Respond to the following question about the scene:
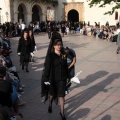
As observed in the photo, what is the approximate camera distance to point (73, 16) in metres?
42.1

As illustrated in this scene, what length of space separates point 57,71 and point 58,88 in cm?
37

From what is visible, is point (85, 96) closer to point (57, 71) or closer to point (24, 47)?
point (57, 71)

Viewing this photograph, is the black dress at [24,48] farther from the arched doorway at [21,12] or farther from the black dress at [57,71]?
the arched doorway at [21,12]

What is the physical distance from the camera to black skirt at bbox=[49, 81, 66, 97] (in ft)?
18.4

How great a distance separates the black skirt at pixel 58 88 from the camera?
5598mm

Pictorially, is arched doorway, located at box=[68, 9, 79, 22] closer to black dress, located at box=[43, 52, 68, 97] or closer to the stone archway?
the stone archway

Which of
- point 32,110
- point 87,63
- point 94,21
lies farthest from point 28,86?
point 94,21

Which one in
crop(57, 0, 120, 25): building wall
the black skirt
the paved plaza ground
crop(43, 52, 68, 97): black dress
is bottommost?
the paved plaza ground

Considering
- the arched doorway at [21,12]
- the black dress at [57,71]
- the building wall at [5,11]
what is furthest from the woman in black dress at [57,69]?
the arched doorway at [21,12]

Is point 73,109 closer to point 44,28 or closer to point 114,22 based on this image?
point 44,28

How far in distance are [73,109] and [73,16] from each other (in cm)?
3654

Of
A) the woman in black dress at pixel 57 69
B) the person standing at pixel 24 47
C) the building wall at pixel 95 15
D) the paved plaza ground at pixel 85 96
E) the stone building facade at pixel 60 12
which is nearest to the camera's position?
the woman in black dress at pixel 57 69

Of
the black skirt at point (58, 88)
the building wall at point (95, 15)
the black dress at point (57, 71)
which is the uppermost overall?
the building wall at point (95, 15)

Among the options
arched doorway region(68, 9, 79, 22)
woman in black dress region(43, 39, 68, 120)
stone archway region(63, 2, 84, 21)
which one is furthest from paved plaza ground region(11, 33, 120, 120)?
arched doorway region(68, 9, 79, 22)
